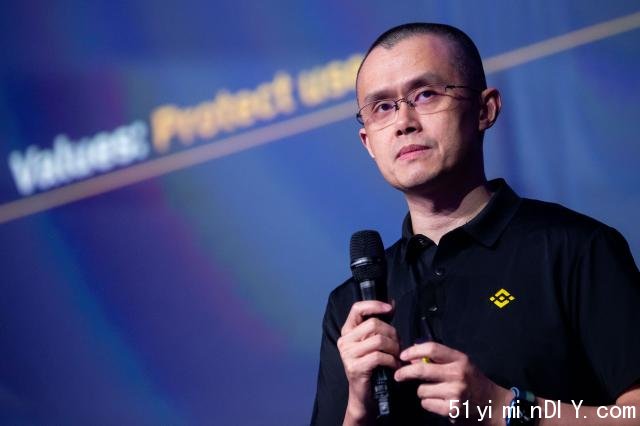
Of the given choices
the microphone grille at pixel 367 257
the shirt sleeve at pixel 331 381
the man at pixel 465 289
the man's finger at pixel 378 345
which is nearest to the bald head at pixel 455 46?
the man at pixel 465 289

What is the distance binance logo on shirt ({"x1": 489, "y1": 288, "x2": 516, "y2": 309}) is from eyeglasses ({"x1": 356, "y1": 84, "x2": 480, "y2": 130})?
0.43 meters

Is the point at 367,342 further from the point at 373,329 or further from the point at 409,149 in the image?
the point at 409,149

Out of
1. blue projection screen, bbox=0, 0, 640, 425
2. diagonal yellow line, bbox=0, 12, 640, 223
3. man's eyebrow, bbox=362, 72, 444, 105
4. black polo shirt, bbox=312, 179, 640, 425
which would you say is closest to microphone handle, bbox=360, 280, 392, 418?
black polo shirt, bbox=312, 179, 640, 425

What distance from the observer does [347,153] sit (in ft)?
9.02

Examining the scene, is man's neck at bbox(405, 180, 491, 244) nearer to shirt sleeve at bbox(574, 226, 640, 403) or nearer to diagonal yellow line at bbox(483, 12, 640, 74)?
shirt sleeve at bbox(574, 226, 640, 403)

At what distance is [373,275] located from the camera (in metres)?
1.47

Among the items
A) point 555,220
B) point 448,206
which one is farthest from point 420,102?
point 555,220

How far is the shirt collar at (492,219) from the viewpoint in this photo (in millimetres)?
1694

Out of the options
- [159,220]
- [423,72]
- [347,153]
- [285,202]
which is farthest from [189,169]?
[423,72]

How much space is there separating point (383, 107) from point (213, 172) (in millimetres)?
1204

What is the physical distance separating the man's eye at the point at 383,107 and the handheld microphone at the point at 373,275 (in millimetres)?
365

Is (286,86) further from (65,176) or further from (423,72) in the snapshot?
(423,72)

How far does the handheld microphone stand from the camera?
132cm

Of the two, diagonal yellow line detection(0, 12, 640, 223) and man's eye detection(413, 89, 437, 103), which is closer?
man's eye detection(413, 89, 437, 103)
